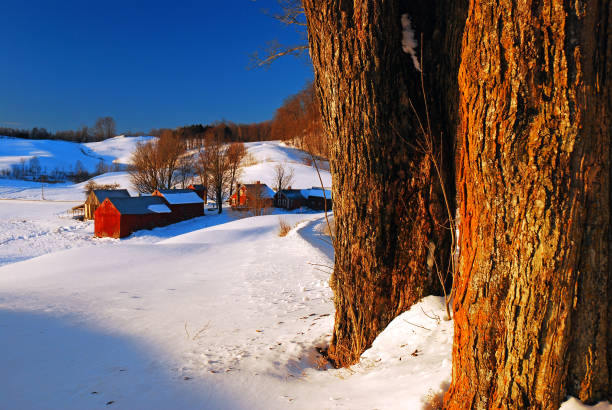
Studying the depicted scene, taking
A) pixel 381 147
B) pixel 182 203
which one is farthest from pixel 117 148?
pixel 381 147

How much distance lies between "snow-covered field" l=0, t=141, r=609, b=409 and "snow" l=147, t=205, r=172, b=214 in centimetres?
2037

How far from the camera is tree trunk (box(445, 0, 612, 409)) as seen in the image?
1.72 meters

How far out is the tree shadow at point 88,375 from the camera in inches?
121

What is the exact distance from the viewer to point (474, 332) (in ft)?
6.76

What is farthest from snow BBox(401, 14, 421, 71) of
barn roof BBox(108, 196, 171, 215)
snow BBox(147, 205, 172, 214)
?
snow BBox(147, 205, 172, 214)

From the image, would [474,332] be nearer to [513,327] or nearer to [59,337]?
[513,327]

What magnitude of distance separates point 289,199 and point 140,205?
18552 millimetres

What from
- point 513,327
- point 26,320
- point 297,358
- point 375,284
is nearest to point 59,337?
point 26,320

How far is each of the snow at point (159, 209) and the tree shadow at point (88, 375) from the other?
28.3 m

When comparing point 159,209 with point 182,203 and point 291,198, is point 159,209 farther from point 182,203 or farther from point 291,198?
point 291,198

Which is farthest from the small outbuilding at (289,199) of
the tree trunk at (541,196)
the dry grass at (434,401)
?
the tree trunk at (541,196)

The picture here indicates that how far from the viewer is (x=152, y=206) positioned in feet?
106

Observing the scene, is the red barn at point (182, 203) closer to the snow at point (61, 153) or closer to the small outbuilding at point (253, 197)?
the small outbuilding at point (253, 197)

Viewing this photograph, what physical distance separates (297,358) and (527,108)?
3.36m
